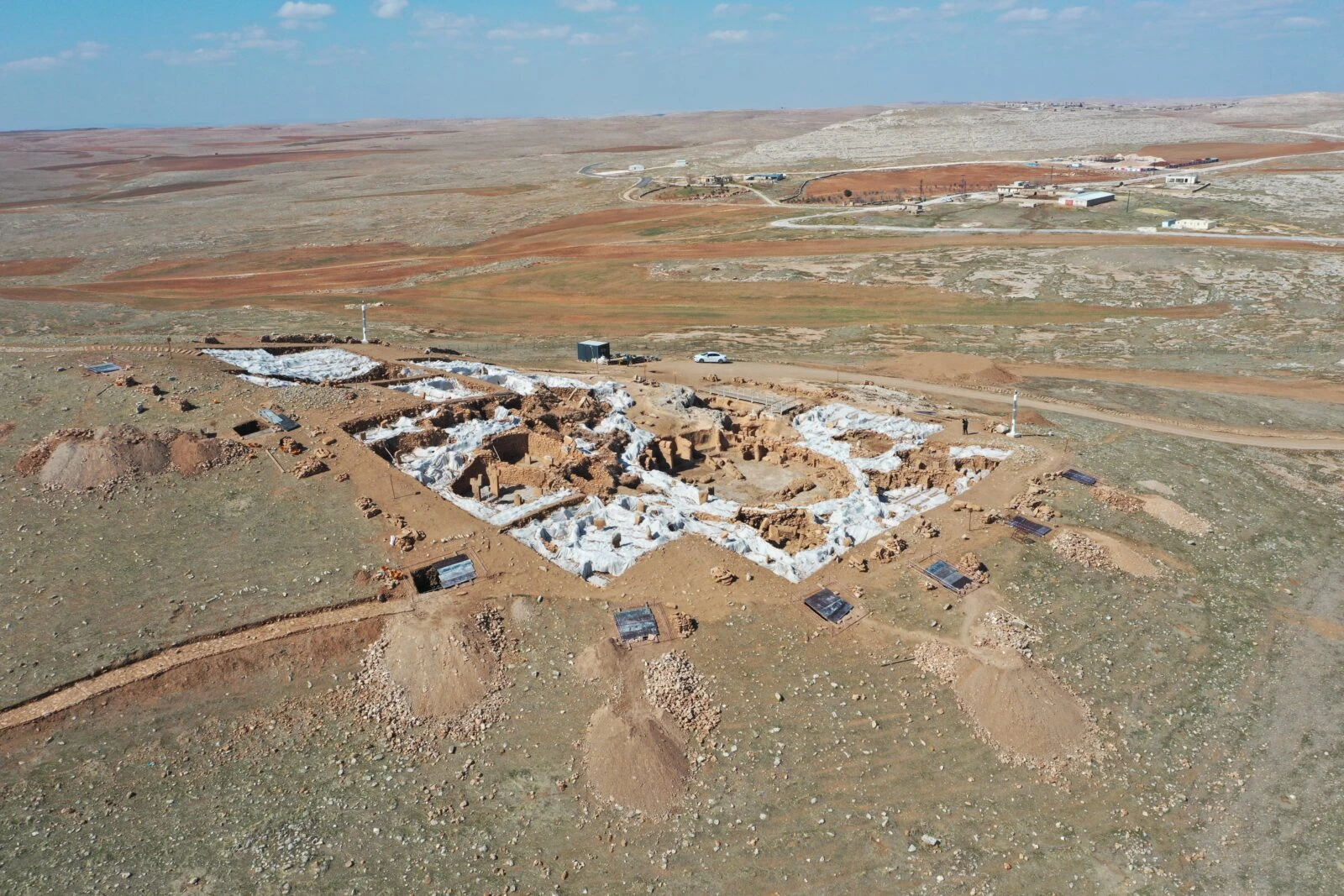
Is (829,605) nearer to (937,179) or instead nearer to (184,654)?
(184,654)

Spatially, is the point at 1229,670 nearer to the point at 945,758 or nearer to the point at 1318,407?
the point at 945,758

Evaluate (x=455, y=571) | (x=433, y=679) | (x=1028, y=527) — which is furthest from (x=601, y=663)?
(x=1028, y=527)

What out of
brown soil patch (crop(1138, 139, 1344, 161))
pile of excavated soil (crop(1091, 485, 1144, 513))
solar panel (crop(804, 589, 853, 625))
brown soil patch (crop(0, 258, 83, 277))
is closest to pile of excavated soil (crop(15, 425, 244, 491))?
solar panel (crop(804, 589, 853, 625))

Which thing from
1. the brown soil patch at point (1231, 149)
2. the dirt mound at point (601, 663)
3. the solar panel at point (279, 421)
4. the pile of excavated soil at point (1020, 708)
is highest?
the brown soil patch at point (1231, 149)

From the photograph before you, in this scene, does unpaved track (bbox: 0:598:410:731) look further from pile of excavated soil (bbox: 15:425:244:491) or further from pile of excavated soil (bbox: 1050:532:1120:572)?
pile of excavated soil (bbox: 1050:532:1120:572)

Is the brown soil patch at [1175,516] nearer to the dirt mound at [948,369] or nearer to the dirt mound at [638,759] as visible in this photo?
the dirt mound at [948,369]

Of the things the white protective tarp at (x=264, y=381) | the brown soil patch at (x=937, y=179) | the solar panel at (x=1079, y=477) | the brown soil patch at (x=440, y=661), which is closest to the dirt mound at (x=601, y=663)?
the brown soil patch at (x=440, y=661)
